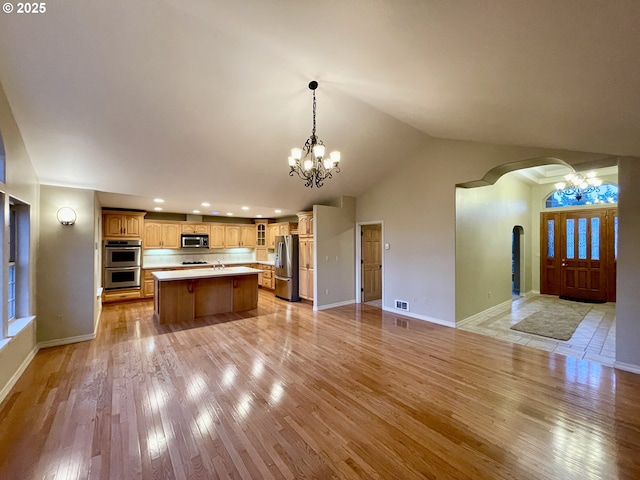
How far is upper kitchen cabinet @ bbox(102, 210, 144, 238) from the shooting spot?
21.4 ft

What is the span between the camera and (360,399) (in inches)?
104

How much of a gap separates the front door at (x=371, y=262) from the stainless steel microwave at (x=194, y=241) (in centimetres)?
496

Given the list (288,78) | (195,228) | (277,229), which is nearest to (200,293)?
(195,228)

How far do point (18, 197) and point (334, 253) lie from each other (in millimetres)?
5251

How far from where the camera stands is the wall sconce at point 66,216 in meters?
4.04

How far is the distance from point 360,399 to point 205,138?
12.7 ft

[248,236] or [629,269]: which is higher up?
[248,236]

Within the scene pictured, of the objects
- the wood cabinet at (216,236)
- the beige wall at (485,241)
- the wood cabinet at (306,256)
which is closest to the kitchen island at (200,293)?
the wood cabinet at (306,256)

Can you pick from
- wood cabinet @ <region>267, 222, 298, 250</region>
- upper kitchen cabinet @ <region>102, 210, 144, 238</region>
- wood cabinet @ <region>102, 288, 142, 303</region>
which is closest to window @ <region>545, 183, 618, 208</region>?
wood cabinet @ <region>267, 222, 298, 250</region>

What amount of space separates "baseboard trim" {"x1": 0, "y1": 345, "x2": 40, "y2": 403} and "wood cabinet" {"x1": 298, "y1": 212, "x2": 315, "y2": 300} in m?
4.90

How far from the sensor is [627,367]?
322 centimetres

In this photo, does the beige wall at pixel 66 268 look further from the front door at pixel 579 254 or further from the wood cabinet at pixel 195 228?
the front door at pixel 579 254

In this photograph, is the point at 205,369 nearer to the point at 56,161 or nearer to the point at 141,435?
the point at 141,435

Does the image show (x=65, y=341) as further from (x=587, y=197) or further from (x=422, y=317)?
(x=587, y=197)
